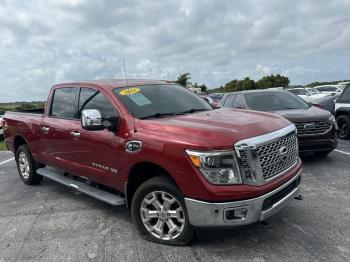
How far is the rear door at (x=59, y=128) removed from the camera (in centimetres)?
556

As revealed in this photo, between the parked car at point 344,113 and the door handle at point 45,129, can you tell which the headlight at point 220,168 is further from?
the parked car at point 344,113

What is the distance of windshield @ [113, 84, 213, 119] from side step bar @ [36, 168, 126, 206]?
3.57ft

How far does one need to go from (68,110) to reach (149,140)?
221 cm

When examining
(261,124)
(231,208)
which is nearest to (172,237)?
(231,208)

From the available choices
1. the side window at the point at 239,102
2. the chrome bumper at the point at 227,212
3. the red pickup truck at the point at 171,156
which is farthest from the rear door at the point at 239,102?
the chrome bumper at the point at 227,212

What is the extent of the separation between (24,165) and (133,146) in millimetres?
3901

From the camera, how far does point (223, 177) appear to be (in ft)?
11.8

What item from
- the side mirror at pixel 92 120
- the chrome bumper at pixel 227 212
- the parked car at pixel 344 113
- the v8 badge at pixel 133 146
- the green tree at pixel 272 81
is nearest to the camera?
the chrome bumper at pixel 227 212

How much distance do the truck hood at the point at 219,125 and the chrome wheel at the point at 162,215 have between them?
28.4 inches

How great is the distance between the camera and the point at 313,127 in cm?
740

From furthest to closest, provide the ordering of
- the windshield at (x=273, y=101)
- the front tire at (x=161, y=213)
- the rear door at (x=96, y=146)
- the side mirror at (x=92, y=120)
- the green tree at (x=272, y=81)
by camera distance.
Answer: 1. the green tree at (x=272, y=81)
2. the windshield at (x=273, y=101)
3. the rear door at (x=96, y=146)
4. the side mirror at (x=92, y=120)
5. the front tire at (x=161, y=213)

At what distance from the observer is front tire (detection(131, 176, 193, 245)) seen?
3.90m

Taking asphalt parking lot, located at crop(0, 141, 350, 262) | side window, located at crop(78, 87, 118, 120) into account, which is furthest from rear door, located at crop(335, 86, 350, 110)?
side window, located at crop(78, 87, 118, 120)

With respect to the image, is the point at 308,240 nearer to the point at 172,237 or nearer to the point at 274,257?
the point at 274,257
